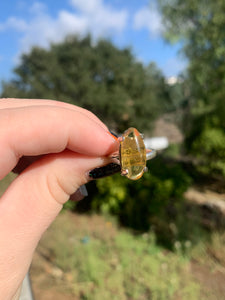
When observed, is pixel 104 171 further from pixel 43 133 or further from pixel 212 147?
pixel 212 147

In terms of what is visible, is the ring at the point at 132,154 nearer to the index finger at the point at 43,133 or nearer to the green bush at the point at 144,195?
the index finger at the point at 43,133

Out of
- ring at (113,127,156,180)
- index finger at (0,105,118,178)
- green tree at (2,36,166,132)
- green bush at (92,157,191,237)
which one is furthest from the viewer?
green tree at (2,36,166,132)

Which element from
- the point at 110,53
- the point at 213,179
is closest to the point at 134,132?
the point at 110,53

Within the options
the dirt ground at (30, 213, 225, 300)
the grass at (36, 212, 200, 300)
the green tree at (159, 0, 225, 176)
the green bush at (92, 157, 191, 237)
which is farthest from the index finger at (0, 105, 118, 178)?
the green tree at (159, 0, 225, 176)

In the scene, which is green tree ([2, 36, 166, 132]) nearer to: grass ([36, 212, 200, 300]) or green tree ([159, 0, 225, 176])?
green tree ([159, 0, 225, 176])

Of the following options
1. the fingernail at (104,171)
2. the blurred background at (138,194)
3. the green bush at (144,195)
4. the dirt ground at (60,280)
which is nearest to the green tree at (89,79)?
the blurred background at (138,194)

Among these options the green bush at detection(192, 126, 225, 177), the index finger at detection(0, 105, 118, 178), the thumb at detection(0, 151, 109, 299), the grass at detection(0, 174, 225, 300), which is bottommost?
the grass at detection(0, 174, 225, 300)

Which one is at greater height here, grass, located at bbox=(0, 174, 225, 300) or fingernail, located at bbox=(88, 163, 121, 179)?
fingernail, located at bbox=(88, 163, 121, 179)
